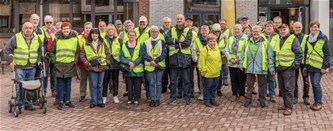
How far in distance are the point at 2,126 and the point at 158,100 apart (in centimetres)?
320

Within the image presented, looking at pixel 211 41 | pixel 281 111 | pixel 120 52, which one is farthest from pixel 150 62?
pixel 281 111

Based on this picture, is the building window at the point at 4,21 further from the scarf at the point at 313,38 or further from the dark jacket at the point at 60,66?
the scarf at the point at 313,38

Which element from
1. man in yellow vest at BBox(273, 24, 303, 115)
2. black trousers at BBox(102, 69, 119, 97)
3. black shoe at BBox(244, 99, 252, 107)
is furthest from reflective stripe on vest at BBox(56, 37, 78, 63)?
man in yellow vest at BBox(273, 24, 303, 115)

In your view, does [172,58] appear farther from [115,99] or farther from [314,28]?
[314,28]

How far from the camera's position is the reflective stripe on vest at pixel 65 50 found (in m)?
9.38

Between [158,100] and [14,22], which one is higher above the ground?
[14,22]

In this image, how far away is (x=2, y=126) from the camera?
26.5 ft

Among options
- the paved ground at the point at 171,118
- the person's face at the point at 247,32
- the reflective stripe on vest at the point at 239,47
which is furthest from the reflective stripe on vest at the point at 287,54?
the person's face at the point at 247,32

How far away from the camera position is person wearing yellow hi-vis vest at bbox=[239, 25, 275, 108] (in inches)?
370

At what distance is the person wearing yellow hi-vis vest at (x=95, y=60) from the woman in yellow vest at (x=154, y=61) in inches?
32.4

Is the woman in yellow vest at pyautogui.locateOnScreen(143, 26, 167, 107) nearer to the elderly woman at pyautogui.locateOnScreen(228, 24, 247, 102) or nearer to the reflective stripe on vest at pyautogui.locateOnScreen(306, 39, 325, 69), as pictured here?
the elderly woman at pyautogui.locateOnScreen(228, 24, 247, 102)

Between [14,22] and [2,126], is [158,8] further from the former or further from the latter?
[2,126]

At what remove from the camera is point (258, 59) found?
946cm

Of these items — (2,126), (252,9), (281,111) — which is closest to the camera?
(2,126)
